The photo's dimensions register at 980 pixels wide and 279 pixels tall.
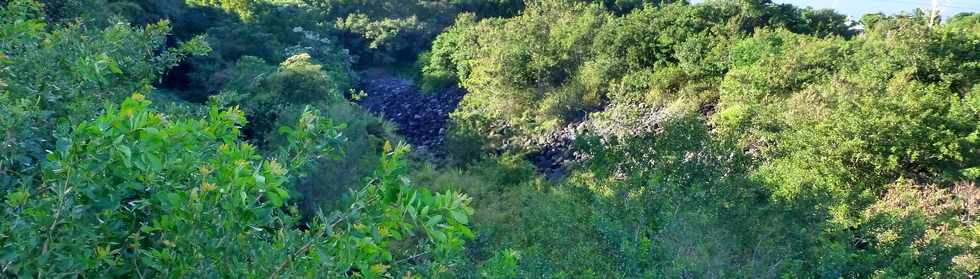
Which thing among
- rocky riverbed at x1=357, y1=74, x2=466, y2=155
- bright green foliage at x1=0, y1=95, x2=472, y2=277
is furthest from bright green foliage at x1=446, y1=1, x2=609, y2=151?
bright green foliage at x1=0, y1=95, x2=472, y2=277

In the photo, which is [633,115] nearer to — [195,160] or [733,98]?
[733,98]

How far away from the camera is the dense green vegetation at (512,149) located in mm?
2066

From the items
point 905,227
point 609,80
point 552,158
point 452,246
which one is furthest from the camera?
point 609,80

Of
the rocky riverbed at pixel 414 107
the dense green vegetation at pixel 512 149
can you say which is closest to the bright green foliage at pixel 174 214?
the dense green vegetation at pixel 512 149

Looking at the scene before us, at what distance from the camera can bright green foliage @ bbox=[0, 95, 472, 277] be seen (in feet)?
6.15

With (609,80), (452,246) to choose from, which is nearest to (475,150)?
(609,80)

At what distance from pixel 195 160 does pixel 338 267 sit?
1.80 ft

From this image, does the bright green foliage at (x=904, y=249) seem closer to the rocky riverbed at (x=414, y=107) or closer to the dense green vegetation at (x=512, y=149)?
the dense green vegetation at (x=512, y=149)

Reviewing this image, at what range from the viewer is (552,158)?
58.1ft

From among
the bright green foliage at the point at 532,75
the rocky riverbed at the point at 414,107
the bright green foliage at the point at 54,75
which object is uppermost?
the bright green foliage at the point at 54,75

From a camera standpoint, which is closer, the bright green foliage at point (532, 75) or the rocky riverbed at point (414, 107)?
the bright green foliage at point (532, 75)

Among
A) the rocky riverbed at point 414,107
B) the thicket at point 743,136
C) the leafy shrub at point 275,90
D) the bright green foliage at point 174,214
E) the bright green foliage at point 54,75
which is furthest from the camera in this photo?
the rocky riverbed at point 414,107

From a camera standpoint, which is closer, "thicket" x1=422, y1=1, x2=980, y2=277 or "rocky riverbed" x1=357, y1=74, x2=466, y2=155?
"thicket" x1=422, y1=1, x2=980, y2=277

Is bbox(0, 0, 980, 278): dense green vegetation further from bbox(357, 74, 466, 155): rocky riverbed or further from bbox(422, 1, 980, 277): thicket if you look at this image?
bbox(357, 74, 466, 155): rocky riverbed
